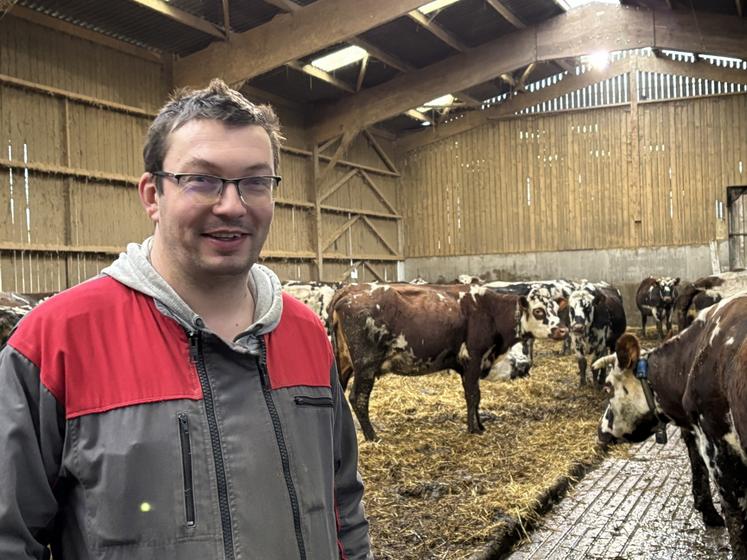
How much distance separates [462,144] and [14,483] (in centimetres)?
2312

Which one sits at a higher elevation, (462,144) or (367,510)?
(462,144)

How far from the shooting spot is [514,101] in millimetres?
22578

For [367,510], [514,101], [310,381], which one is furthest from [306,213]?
[310,381]

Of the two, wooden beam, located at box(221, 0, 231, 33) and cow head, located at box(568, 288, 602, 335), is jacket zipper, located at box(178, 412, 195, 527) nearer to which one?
cow head, located at box(568, 288, 602, 335)

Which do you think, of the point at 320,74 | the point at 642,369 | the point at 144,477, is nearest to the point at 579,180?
the point at 320,74

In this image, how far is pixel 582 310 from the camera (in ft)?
37.2

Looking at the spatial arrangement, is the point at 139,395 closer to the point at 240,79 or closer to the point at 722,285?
the point at 240,79

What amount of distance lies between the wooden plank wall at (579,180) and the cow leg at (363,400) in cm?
1577

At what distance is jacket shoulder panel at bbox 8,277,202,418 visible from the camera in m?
1.42

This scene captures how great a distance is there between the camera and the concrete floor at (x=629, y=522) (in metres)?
4.47

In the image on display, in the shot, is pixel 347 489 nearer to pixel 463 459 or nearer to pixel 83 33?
pixel 463 459

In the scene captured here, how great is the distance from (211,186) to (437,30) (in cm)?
1583

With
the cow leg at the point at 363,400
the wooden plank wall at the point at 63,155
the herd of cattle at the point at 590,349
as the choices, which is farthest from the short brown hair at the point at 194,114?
the wooden plank wall at the point at 63,155

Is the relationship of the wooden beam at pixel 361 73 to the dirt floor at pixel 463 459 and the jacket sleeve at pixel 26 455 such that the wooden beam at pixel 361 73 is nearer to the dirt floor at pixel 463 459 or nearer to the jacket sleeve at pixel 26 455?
the dirt floor at pixel 463 459
